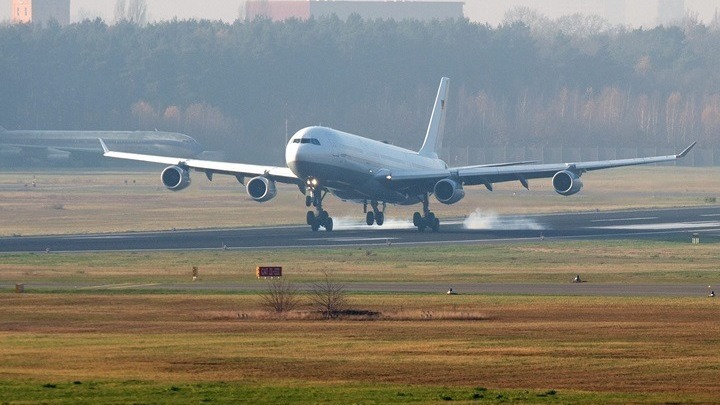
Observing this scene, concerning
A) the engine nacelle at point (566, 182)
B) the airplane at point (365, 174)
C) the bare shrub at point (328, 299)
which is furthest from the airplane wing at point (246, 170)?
the bare shrub at point (328, 299)

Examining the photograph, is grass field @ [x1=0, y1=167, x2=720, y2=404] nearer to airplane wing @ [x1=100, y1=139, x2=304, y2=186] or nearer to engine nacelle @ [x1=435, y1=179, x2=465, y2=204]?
engine nacelle @ [x1=435, y1=179, x2=465, y2=204]

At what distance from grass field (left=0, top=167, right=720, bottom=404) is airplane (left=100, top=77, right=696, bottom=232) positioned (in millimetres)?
7810

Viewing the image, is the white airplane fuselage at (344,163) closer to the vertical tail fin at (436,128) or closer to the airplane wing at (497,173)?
the airplane wing at (497,173)

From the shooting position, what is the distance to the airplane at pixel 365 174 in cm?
9569

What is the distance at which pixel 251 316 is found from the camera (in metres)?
55.2

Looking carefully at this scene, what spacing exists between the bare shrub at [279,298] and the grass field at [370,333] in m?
0.75

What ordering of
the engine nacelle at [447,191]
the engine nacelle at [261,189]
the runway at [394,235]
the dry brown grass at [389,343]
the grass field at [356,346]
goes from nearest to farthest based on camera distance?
the grass field at [356,346] < the dry brown grass at [389,343] < the runway at [394,235] < the engine nacelle at [447,191] < the engine nacelle at [261,189]

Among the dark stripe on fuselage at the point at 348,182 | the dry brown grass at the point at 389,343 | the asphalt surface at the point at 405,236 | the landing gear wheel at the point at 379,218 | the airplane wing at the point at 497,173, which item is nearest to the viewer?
the dry brown grass at the point at 389,343

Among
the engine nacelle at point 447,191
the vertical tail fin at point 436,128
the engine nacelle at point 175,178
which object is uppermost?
the vertical tail fin at point 436,128

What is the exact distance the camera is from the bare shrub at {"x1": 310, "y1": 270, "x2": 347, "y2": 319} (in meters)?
55.9

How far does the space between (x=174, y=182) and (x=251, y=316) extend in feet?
158

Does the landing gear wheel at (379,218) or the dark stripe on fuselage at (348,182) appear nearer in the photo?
the dark stripe on fuselage at (348,182)

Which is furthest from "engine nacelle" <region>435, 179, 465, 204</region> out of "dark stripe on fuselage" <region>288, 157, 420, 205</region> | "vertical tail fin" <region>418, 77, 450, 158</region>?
"vertical tail fin" <region>418, 77, 450, 158</region>

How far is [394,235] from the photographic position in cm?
10075
